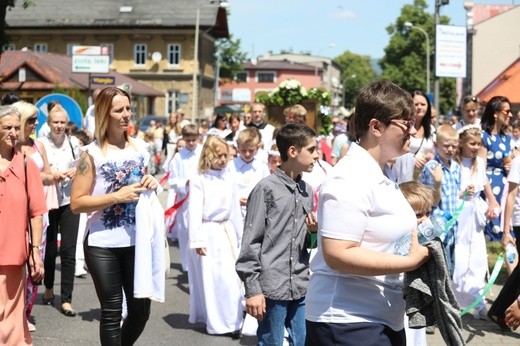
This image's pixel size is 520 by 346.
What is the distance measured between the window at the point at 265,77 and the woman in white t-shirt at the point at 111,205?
135m

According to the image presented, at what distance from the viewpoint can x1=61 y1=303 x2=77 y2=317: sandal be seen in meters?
9.26

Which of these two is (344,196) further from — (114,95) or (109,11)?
(109,11)

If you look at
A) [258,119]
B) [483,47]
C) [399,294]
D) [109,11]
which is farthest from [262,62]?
[399,294]

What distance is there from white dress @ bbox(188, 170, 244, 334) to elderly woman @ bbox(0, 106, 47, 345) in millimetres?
2371

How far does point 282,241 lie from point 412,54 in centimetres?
8807

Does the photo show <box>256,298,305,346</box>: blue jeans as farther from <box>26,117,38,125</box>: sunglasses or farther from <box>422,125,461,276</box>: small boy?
<box>26,117,38,125</box>: sunglasses

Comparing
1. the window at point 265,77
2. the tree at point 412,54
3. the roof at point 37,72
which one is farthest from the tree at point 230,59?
the roof at point 37,72

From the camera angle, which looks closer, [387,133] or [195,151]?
[387,133]

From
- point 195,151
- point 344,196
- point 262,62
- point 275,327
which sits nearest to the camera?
point 344,196

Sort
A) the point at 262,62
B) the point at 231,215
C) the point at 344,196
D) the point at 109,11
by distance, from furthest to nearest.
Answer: the point at 262,62 < the point at 109,11 < the point at 231,215 < the point at 344,196

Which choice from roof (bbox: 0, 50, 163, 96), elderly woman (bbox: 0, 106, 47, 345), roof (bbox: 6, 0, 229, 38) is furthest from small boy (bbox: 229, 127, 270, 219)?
roof (bbox: 6, 0, 229, 38)

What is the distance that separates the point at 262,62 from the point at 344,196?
142 metres

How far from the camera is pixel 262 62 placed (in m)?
145

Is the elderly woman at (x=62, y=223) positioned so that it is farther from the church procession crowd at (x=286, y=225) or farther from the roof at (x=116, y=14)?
the roof at (x=116, y=14)
